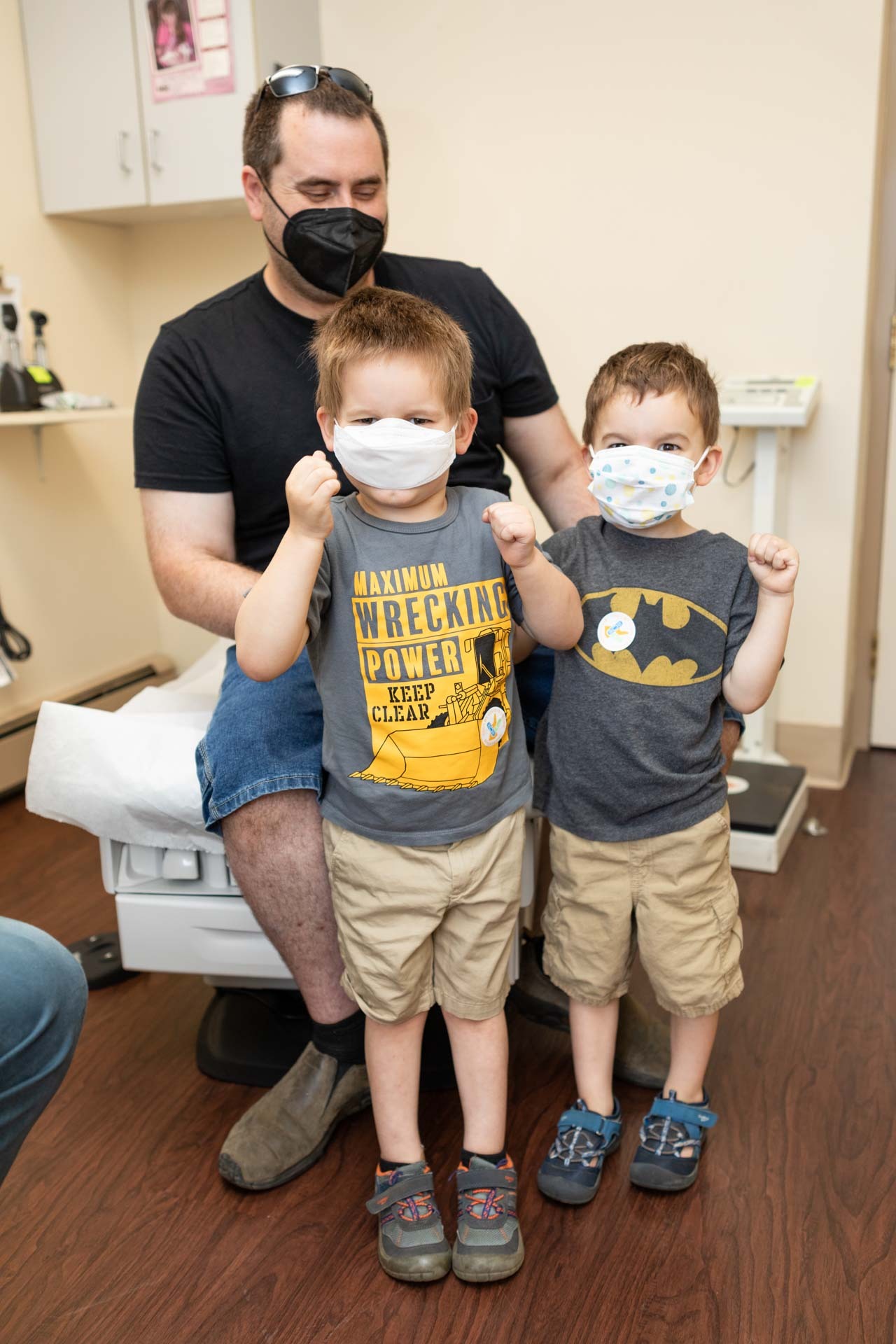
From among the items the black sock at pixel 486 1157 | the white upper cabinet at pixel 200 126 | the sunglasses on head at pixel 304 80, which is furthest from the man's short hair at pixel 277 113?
the black sock at pixel 486 1157

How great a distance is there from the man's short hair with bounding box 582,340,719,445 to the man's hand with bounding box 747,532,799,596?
0.14m

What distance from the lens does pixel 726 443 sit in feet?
8.85

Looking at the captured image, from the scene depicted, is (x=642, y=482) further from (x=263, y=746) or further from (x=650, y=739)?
(x=263, y=746)

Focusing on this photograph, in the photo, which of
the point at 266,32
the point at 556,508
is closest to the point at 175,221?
the point at 266,32

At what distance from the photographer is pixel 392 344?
118 centimetres

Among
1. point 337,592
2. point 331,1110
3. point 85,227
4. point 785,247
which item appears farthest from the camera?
point 85,227

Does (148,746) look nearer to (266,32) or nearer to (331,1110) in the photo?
(331,1110)

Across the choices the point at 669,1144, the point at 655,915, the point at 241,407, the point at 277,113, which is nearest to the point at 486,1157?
the point at 669,1144

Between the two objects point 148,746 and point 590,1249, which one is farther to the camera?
point 148,746

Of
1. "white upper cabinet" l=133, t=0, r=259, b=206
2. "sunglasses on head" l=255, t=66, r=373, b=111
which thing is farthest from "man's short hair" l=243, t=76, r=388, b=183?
"white upper cabinet" l=133, t=0, r=259, b=206

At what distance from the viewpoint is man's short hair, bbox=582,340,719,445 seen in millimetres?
1283

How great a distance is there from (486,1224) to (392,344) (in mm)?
965

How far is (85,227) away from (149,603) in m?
1.05

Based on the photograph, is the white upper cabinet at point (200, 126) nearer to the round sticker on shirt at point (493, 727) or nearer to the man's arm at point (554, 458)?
the man's arm at point (554, 458)
